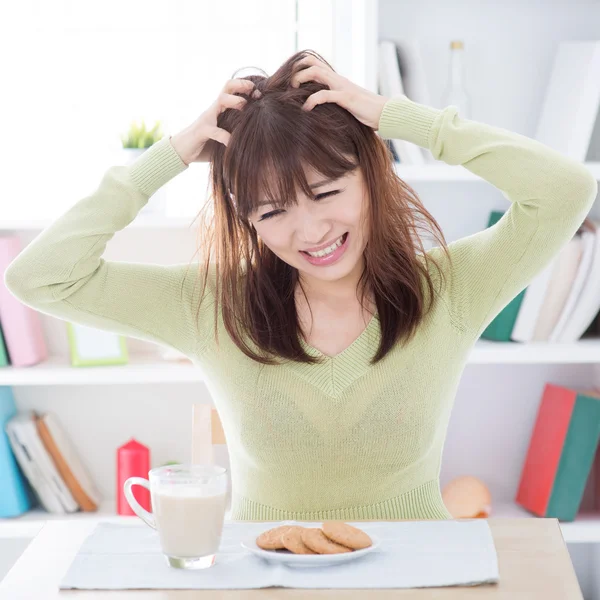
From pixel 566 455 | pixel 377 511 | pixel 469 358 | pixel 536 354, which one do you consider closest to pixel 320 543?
pixel 377 511

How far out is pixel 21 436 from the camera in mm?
2137

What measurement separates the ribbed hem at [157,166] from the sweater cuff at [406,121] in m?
0.31

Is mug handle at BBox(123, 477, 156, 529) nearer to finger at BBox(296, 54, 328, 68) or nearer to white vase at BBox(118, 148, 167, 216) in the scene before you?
finger at BBox(296, 54, 328, 68)

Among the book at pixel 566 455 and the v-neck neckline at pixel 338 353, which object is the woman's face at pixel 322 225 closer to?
the v-neck neckline at pixel 338 353

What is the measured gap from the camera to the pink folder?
6.76ft

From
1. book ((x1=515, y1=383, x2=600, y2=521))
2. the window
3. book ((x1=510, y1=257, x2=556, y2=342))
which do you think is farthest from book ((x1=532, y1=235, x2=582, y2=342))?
the window

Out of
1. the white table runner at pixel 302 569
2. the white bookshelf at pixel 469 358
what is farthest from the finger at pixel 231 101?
the white bookshelf at pixel 469 358

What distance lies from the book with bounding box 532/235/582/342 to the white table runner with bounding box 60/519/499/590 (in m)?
1.12

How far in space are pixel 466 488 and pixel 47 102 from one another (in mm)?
1439

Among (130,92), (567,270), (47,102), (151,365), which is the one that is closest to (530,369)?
(567,270)

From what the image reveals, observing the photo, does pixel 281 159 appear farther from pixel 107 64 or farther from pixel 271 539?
pixel 107 64

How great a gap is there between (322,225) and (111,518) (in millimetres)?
1201

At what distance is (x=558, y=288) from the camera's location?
2059 millimetres

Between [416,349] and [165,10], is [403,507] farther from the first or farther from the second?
[165,10]
